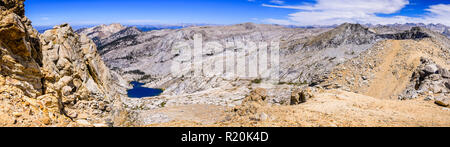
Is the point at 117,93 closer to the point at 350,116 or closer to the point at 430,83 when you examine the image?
the point at 350,116

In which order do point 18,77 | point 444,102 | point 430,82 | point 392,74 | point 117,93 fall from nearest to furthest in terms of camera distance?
point 18,77 < point 444,102 < point 117,93 < point 430,82 < point 392,74

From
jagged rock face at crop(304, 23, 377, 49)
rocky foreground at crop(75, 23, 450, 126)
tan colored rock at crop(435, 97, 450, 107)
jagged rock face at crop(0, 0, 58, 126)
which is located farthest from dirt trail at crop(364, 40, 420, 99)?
jagged rock face at crop(0, 0, 58, 126)

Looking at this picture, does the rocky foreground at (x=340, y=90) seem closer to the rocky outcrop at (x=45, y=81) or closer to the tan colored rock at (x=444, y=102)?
the tan colored rock at (x=444, y=102)

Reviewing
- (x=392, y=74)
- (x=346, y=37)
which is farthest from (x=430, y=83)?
(x=346, y=37)

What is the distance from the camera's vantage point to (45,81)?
48.1ft

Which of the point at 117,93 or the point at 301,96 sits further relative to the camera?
the point at 301,96

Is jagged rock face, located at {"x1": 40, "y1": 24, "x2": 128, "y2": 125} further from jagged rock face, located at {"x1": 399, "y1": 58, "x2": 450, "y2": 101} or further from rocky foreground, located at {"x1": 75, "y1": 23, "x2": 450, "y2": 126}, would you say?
jagged rock face, located at {"x1": 399, "y1": 58, "x2": 450, "y2": 101}

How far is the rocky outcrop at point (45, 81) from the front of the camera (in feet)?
35.6

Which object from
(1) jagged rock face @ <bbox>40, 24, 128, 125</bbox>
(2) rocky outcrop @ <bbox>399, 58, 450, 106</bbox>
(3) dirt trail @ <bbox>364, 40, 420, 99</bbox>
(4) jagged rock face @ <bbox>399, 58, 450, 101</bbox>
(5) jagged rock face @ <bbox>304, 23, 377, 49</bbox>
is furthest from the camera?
(5) jagged rock face @ <bbox>304, 23, 377, 49</bbox>

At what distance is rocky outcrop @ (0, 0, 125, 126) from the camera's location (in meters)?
10.8

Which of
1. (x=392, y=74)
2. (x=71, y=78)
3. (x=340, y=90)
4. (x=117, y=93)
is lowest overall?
(x=392, y=74)

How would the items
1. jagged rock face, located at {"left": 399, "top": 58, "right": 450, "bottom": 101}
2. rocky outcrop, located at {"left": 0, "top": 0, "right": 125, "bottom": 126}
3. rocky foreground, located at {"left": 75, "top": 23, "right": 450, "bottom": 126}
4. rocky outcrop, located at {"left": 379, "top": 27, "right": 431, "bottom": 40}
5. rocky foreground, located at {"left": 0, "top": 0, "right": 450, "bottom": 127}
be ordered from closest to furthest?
rocky outcrop, located at {"left": 0, "top": 0, "right": 125, "bottom": 126} → rocky foreground, located at {"left": 0, "top": 0, "right": 450, "bottom": 127} → rocky foreground, located at {"left": 75, "top": 23, "right": 450, "bottom": 126} → jagged rock face, located at {"left": 399, "top": 58, "right": 450, "bottom": 101} → rocky outcrop, located at {"left": 379, "top": 27, "right": 431, "bottom": 40}

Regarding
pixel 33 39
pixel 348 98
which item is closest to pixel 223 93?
pixel 348 98
